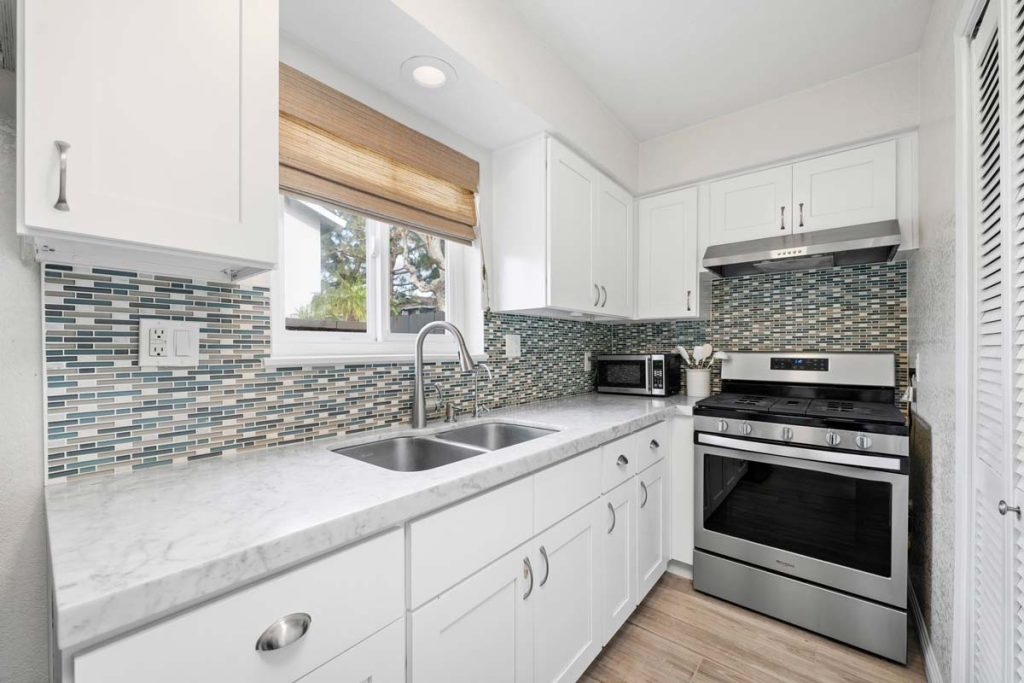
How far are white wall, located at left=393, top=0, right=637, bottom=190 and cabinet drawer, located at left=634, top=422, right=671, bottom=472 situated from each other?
54.7 inches

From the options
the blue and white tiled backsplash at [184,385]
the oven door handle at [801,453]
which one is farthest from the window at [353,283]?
the oven door handle at [801,453]

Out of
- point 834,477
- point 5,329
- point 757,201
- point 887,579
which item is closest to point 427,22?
point 5,329

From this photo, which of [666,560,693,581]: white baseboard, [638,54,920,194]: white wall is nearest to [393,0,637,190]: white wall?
[638,54,920,194]: white wall

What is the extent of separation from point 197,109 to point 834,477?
2.39m

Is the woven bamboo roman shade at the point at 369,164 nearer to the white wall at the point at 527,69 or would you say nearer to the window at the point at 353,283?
the window at the point at 353,283

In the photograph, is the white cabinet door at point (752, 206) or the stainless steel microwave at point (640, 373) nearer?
the white cabinet door at point (752, 206)

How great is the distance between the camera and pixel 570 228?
2.10 meters

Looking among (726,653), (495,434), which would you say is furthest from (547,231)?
(726,653)

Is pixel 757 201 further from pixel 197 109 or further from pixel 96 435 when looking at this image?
pixel 96 435

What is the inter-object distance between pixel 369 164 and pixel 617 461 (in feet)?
4.85

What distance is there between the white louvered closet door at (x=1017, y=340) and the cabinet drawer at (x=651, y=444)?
43.5 inches

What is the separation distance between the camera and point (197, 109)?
2.86 ft

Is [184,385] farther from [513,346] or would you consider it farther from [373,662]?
[513,346]

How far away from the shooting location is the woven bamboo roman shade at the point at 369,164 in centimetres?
138
